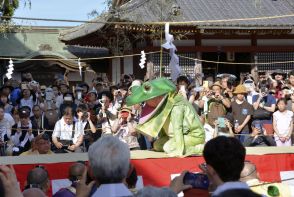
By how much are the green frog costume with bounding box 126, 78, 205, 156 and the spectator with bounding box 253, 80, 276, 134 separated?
3323 millimetres

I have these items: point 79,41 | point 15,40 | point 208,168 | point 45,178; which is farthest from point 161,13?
point 208,168

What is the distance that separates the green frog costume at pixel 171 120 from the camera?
6191 mm

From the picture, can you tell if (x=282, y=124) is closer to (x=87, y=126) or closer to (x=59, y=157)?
(x=87, y=126)

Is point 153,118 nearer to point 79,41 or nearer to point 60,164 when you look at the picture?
point 60,164

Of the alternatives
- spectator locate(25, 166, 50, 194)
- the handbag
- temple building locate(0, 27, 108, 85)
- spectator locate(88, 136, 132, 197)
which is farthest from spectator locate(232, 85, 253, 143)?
temple building locate(0, 27, 108, 85)

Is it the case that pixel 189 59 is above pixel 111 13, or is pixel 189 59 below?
below

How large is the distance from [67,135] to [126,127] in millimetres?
880

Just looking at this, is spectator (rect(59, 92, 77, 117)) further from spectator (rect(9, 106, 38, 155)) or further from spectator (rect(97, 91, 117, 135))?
spectator (rect(9, 106, 38, 155))

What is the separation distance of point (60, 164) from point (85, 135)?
8.60 feet

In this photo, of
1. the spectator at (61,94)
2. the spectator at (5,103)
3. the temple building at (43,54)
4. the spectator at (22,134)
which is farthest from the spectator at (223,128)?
the temple building at (43,54)

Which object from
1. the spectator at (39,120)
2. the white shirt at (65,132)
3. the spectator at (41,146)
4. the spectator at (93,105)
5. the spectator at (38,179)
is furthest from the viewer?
the spectator at (93,105)

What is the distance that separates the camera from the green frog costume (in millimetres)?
6191

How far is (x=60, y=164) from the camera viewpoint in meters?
6.13

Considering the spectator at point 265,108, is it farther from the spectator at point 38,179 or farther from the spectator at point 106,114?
the spectator at point 38,179
